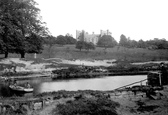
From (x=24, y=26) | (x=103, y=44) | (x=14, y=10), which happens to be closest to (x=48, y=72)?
(x=24, y=26)

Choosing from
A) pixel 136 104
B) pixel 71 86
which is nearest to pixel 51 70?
pixel 71 86

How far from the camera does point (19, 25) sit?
4069cm

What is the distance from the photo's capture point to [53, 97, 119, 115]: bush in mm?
11844

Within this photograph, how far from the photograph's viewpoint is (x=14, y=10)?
40875 millimetres

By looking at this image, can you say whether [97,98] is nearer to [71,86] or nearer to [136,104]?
[136,104]

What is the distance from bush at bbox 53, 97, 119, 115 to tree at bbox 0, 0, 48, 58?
2809 cm

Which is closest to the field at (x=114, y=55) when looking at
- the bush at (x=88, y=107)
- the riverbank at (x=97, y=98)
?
the riverbank at (x=97, y=98)

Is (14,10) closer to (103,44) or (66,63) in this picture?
(66,63)

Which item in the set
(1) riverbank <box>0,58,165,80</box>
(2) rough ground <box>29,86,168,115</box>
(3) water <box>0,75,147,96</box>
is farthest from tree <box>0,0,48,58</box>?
(2) rough ground <box>29,86,168,115</box>

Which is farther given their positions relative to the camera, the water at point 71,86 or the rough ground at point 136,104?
the water at point 71,86

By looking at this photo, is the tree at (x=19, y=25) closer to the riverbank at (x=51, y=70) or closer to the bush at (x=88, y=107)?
the riverbank at (x=51, y=70)

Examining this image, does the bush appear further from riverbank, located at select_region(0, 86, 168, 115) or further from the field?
the field

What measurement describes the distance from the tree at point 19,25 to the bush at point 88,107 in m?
28.1

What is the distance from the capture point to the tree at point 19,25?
38.6 m
